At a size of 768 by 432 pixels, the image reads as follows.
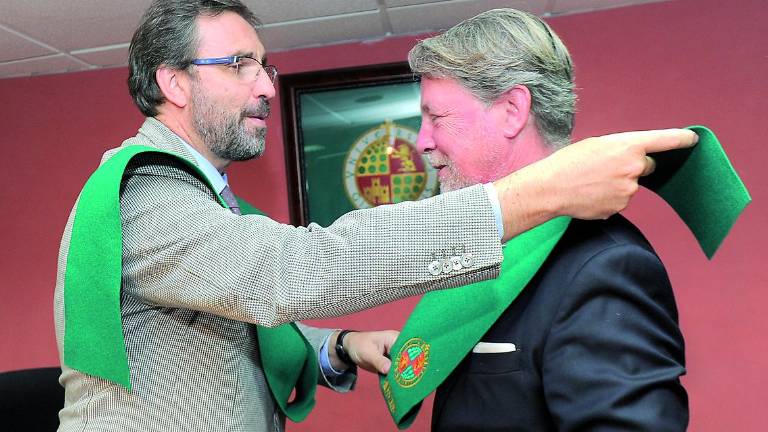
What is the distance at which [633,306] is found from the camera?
98cm

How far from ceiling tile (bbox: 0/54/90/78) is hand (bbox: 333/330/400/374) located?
2373mm

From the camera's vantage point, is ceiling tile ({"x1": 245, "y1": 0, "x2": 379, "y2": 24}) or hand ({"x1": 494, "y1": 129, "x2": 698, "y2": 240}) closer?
hand ({"x1": 494, "y1": 129, "x2": 698, "y2": 240})

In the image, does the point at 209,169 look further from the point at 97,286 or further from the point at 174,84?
the point at 97,286

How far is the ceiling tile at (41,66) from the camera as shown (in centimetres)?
334

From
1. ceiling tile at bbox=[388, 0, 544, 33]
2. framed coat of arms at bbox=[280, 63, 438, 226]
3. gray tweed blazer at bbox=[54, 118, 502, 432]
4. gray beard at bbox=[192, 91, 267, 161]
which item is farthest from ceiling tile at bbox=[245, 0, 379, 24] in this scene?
gray tweed blazer at bbox=[54, 118, 502, 432]

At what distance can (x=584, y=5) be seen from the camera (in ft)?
10.0

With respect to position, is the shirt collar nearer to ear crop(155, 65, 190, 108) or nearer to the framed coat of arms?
ear crop(155, 65, 190, 108)

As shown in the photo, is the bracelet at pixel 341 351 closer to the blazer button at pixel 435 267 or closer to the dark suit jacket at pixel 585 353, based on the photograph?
the dark suit jacket at pixel 585 353

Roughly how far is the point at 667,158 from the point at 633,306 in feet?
0.71

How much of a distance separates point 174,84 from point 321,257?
80 cm

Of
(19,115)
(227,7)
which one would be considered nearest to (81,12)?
(19,115)

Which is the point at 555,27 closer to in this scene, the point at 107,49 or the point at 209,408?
the point at 107,49

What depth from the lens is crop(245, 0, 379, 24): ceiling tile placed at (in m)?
2.76

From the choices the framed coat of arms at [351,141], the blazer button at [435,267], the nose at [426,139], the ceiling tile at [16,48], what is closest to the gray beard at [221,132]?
the nose at [426,139]
